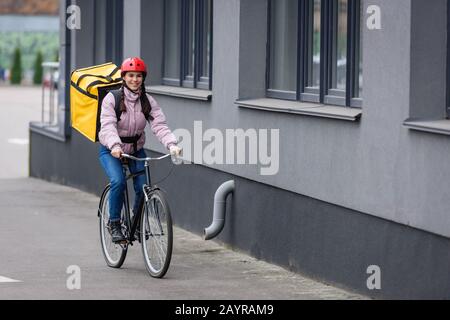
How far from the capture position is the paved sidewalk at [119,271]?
9906mm

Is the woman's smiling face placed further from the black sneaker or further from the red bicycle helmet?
the black sneaker

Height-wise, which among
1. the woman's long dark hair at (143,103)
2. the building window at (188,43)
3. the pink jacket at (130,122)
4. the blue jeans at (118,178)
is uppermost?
the building window at (188,43)

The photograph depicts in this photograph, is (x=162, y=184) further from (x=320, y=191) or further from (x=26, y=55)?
(x=26, y=55)

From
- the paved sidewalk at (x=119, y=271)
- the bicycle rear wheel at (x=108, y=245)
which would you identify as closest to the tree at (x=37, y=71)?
the paved sidewalk at (x=119, y=271)

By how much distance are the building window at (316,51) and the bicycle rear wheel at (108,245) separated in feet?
6.01

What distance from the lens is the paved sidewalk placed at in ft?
32.5

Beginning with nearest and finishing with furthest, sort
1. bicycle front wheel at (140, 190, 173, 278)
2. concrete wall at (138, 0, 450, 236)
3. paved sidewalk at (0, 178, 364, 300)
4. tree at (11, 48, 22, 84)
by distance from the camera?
concrete wall at (138, 0, 450, 236) < paved sidewalk at (0, 178, 364, 300) < bicycle front wheel at (140, 190, 173, 278) < tree at (11, 48, 22, 84)

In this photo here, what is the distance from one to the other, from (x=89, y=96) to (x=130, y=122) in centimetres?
64

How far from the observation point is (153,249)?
10734 millimetres

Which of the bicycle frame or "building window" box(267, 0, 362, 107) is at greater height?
"building window" box(267, 0, 362, 107)

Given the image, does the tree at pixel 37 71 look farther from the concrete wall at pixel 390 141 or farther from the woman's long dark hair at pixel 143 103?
the woman's long dark hair at pixel 143 103

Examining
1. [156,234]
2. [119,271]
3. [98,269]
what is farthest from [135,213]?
[98,269]

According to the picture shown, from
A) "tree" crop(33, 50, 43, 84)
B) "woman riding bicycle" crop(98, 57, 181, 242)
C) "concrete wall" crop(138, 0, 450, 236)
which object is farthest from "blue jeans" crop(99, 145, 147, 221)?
"tree" crop(33, 50, 43, 84)
